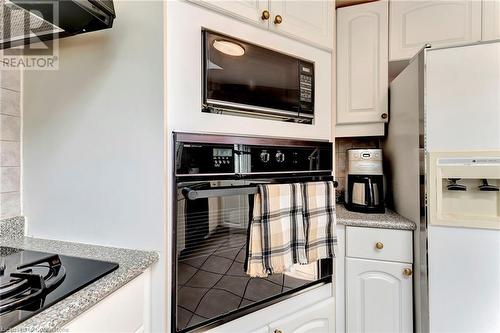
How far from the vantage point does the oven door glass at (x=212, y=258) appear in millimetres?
871

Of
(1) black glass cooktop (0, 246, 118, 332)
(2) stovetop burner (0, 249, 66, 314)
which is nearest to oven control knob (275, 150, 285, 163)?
(1) black glass cooktop (0, 246, 118, 332)

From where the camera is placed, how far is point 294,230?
3.52 feet

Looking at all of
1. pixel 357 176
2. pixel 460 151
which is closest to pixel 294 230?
pixel 357 176

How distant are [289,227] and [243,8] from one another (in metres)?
0.84

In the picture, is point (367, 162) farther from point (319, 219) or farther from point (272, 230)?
point (272, 230)

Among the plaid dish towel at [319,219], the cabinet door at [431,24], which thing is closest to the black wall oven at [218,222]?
the plaid dish towel at [319,219]

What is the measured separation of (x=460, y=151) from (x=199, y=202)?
42.5 inches

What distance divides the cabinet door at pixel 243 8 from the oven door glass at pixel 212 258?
0.60m

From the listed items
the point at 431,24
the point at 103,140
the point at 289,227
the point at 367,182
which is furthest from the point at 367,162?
the point at 103,140

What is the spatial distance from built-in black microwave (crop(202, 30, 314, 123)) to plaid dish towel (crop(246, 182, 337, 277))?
0.31 m

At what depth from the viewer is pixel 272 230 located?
101 cm

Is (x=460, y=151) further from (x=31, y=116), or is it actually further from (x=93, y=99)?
(x=31, y=116)

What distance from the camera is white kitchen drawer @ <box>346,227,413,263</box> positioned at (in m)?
1.27

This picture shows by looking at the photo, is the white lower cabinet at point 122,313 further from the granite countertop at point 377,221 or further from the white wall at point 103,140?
the granite countertop at point 377,221
